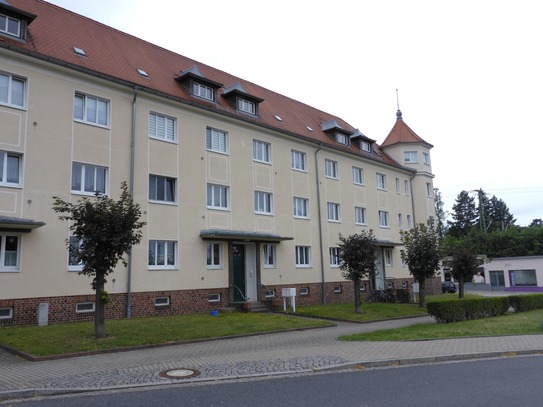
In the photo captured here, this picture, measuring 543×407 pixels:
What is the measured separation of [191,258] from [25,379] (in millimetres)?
12248

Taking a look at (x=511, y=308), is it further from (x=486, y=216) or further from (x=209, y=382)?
(x=486, y=216)

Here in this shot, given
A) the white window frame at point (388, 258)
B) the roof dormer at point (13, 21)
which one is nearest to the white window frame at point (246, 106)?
the roof dormer at point (13, 21)

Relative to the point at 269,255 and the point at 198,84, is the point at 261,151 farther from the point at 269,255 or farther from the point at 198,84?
the point at 269,255

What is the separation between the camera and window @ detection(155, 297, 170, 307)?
1922 centimetres

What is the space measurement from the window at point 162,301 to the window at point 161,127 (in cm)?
683

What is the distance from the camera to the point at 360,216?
107ft

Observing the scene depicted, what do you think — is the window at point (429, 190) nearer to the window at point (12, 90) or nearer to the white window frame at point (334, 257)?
the white window frame at point (334, 257)

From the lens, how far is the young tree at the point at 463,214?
9870 cm

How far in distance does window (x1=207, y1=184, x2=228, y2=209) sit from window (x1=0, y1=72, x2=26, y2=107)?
8.71 m

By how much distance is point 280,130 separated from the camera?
26344mm

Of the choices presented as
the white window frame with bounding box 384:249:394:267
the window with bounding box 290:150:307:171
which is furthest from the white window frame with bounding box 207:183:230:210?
the white window frame with bounding box 384:249:394:267

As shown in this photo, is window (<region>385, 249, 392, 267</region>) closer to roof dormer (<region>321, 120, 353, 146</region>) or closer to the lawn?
roof dormer (<region>321, 120, 353, 146</region>)

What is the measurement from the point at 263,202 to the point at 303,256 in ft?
14.3

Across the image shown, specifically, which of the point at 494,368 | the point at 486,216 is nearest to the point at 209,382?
the point at 494,368
